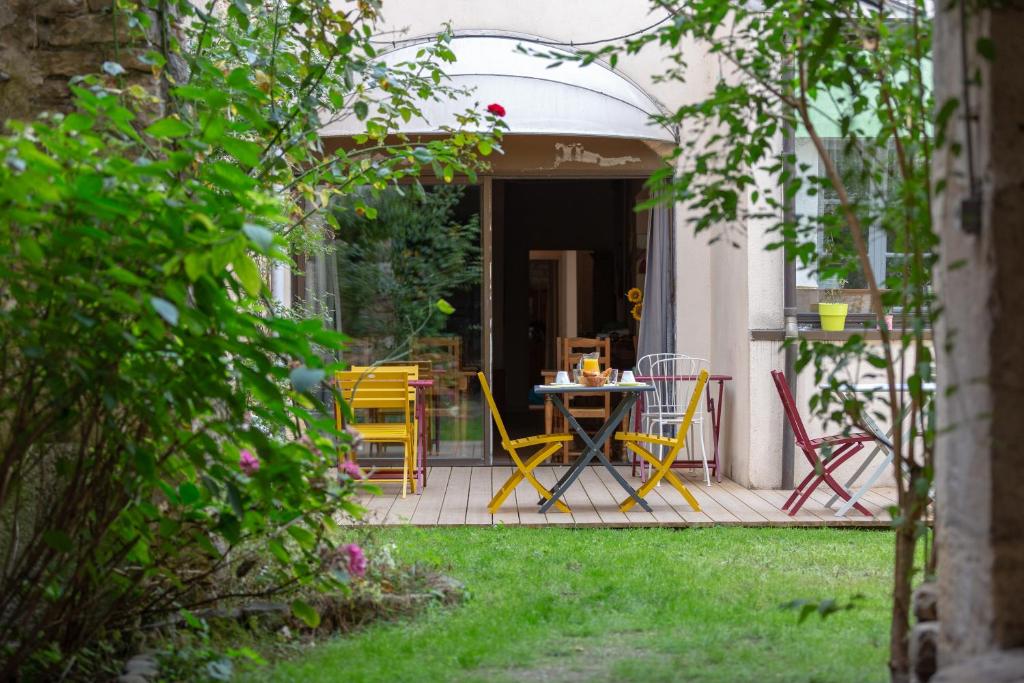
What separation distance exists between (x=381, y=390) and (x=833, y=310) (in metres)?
3.21

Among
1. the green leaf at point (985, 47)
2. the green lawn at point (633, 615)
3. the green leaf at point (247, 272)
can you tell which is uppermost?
the green leaf at point (985, 47)

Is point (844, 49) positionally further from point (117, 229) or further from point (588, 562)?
point (588, 562)

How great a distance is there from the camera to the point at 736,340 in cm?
876

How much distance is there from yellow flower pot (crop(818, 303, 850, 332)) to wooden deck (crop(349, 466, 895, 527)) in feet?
3.75

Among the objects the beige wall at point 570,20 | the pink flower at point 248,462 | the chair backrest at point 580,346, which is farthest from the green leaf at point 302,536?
the chair backrest at point 580,346

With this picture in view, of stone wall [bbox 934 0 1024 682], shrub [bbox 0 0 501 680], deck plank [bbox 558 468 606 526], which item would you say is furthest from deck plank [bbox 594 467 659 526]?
stone wall [bbox 934 0 1024 682]

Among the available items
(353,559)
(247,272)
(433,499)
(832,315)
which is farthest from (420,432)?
(247,272)

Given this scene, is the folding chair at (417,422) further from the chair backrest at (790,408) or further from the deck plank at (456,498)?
the chair backrest at (790,408)

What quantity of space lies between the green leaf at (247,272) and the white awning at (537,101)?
5.94m

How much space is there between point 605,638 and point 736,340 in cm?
478

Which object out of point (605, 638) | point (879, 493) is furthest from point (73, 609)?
point (879, 493)

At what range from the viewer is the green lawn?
380cm

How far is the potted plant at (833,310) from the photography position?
332 inches

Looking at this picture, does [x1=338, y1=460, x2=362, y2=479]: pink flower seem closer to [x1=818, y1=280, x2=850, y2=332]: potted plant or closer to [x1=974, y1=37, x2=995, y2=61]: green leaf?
[x1=974, y1=37, x2=995, y2=61]: green leaf
